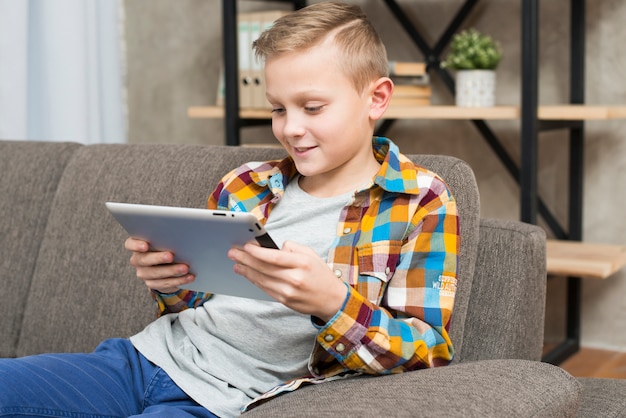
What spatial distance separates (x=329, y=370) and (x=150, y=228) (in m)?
0.29

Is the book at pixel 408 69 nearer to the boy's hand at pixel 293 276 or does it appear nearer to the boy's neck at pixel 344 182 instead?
the boy's neck at pixel 344 182

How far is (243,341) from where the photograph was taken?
1203 mm

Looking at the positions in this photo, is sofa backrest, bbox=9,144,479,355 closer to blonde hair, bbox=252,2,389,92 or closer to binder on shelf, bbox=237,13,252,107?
blonde hair, bbox=252,2,389,92

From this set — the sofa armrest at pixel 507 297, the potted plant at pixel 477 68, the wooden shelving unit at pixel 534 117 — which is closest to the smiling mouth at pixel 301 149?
the sofa armrest at pixel 507 297

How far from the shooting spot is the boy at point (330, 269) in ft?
3.68

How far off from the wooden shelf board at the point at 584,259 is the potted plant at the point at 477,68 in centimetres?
46

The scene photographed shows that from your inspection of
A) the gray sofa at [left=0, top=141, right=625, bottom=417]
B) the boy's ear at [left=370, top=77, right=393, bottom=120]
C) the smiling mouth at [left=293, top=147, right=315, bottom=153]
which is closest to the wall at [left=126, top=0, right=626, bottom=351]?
the gray sofa at [left=0, top=141, right=625, bottom=417]

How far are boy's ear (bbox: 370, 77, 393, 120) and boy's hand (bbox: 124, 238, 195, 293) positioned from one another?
1.13 feet

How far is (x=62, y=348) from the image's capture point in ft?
5.14

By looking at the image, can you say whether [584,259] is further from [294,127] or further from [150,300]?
[294,127]

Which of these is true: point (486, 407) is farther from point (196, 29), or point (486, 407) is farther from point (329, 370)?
point (196, 29)

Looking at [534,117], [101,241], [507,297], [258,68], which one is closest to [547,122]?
[534,117]

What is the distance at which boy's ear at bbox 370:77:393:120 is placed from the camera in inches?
49.1

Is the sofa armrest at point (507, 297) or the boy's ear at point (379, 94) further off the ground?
the boy's ear at point (379, 94)
